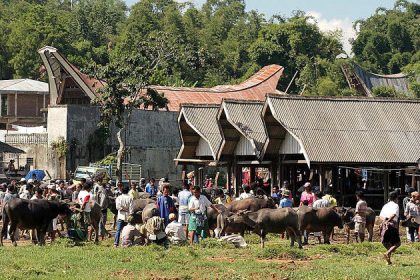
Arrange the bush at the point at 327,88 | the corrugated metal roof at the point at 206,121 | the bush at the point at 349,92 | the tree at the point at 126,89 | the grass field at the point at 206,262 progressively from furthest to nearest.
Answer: the bush at the point at 327,88
the bush at the point at 349,92
the tree at the point at 126,89
the corrugated metal roof at the point at 206,121
the grass field at the point at 206,262

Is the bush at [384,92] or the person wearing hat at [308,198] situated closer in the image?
the person wearing hat at [308,198]

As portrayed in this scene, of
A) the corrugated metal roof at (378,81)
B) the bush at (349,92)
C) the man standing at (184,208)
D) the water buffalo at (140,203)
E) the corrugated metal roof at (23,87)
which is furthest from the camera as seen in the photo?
the corrugated metal roof at (378,81)

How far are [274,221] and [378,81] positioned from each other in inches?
2180

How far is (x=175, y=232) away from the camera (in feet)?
75.2

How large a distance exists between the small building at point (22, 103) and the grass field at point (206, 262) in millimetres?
46726

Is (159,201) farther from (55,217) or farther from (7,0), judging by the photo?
(7,0)

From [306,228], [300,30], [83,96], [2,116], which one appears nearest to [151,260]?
[306,228]

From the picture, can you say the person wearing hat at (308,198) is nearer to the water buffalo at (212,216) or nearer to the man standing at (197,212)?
the water buffalo at (212,216)

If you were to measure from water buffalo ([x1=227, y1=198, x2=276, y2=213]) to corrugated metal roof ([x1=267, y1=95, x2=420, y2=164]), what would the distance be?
7562 mm

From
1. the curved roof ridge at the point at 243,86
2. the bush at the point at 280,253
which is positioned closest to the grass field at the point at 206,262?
the bush at the point at 280,253

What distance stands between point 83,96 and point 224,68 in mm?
36476

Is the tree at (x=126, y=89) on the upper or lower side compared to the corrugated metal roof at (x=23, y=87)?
lower

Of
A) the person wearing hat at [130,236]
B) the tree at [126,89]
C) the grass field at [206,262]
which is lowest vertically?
the grass field at [206,262]

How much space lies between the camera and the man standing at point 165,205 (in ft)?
77.0
